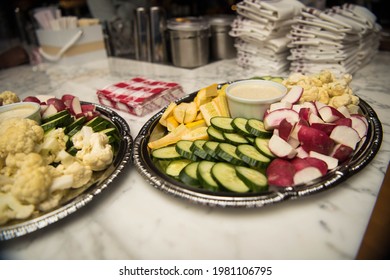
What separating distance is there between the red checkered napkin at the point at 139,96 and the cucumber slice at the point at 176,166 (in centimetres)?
51

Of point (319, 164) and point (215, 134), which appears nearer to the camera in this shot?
point (319, 164)

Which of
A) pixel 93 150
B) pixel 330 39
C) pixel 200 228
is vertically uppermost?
pixel 330 39

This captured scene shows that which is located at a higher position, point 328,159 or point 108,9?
point 108,9

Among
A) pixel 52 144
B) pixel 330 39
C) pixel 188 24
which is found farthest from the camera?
pixel 188 24

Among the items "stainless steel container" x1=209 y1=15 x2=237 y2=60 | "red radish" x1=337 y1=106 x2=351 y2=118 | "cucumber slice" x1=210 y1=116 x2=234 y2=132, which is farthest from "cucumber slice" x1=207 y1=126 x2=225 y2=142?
"stainless steel container" x1=209 y1=15 x2=237 y2=60

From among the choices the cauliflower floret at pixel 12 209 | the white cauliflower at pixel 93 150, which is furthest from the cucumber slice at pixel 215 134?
the cauliflower floret at pixel 12 209

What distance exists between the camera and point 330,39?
165 centimetres

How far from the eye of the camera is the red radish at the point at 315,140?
2.82 ft

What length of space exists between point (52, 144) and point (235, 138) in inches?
23.9

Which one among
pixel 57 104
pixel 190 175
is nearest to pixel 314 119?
pixel 190 175

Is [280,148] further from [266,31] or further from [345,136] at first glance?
[266,31]

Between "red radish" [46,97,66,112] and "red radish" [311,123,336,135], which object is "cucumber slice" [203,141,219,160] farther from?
→ "red radish" [46,97,66,112]

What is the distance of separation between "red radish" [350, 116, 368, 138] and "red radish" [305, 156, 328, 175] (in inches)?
10.6

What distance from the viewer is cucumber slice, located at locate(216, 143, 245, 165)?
0.86 meters
